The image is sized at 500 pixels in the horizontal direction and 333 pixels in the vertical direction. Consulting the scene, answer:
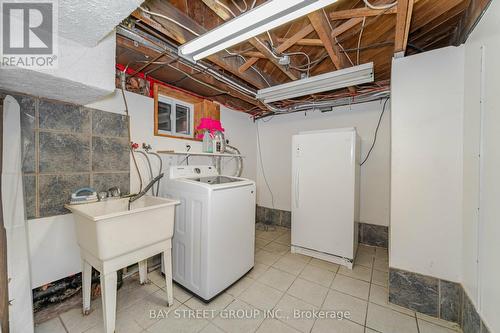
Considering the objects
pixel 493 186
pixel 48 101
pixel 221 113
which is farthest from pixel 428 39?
pixel 48 101

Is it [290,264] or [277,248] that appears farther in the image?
[277,248]

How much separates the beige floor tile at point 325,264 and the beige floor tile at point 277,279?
0.44 m

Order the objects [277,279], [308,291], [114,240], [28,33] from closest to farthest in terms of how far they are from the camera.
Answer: [28,33]
[114,240]
[308,291]
[277,279]

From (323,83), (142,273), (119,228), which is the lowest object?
(142,273)

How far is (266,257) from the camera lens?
2.55 m

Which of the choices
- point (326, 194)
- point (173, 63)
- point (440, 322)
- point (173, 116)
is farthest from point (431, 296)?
point (173, 116)

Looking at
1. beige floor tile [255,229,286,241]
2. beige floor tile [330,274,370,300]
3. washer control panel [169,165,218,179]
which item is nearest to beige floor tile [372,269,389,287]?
beige floor tile [330,274,370,300]

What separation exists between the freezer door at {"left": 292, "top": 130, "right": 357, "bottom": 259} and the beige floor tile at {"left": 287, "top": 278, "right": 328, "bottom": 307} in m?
0.59

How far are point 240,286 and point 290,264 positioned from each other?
747mm

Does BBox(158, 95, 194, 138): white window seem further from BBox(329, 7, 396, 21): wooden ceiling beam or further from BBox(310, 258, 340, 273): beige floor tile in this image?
BBox(310, 258, 340, 273): beige floor tile

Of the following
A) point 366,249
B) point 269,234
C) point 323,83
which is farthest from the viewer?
point 269,234

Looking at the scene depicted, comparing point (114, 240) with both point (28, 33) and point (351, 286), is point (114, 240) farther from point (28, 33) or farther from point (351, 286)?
point (351, 286)

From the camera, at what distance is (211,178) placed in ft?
8.13

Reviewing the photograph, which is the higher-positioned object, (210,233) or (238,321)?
(210,233)
